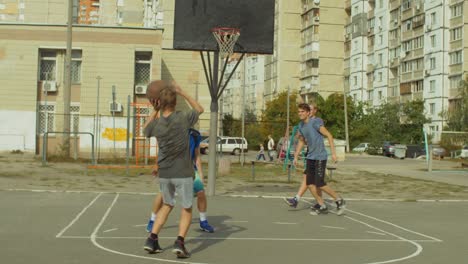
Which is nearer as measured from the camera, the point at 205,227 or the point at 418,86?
the point at 205,227

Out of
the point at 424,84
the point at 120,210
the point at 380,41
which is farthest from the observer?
the point at 380,41

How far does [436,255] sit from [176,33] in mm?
7975

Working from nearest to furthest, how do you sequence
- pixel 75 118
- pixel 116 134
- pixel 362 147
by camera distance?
pixel 116 134 → pixel 75 118 → pixel 362 147

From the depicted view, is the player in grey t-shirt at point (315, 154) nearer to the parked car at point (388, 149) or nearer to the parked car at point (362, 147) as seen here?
the parked car at point (388, 149)

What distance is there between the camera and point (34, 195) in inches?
554

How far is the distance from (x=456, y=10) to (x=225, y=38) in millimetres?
60500

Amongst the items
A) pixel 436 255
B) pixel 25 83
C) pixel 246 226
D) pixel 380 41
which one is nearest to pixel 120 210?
pixel 246 226

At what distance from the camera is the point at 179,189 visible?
7.20 metres

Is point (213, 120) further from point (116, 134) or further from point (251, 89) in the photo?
point (251, 89)

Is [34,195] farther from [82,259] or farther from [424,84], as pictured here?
[424,84]

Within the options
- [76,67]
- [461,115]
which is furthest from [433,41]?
[76,67]

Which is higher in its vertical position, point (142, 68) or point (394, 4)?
point (394, 4)

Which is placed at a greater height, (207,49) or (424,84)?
(424,84)

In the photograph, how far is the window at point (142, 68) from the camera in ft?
138
